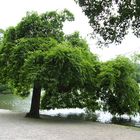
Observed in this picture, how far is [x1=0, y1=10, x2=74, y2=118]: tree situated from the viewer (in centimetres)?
2394

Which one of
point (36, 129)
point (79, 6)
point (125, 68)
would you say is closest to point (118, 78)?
point (125, 68)

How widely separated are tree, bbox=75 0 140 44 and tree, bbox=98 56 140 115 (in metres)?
12.3

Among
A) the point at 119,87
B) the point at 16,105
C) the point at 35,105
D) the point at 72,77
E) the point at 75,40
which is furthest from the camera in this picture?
the point at 16,105

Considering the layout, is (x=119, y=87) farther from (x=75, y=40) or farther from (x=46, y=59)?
(x=46, y=59)

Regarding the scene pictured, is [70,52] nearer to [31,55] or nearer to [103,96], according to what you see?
[31,55]

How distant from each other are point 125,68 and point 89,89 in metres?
3.13

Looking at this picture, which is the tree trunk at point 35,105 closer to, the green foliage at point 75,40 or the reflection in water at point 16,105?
the green foliage at point 75,40

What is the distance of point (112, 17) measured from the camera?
1277 centimetres

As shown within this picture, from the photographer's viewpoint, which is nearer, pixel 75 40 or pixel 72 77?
pixel 72 77

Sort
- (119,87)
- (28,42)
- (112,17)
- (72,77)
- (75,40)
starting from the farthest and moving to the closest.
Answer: (119,87), (75,40), (28,42), (72,77), (112,17)

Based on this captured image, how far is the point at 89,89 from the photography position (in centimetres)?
2528

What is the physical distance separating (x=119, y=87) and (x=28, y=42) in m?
7.29

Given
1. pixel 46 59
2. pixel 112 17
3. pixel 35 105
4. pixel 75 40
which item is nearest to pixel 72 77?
pixel 46 59

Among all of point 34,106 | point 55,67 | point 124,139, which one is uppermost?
point 55,67
